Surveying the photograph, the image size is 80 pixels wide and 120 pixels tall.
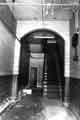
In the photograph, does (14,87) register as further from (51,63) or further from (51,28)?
(51,28)

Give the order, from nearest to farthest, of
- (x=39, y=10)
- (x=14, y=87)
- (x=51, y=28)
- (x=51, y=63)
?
(x=39, y=10) < (x=14, y=87) < (x=51, y=28) < (x=51, y=63)

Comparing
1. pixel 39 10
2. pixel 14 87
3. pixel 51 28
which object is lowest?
pixel 14 87

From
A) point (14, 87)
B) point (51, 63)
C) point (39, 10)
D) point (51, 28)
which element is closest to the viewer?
point (39, 10)

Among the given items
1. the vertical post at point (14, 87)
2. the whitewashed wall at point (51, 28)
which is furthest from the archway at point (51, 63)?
the vertical post at point (14, 87)

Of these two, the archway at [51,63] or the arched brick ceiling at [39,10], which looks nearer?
the arched brick ceiling at [39,10]

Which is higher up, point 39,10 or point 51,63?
point 39,10

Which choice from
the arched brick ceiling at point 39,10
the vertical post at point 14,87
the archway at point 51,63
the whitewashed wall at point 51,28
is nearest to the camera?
the arched brick ceiling at point 39,10

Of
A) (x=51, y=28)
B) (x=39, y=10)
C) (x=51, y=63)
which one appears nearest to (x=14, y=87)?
(x=51, y=63)

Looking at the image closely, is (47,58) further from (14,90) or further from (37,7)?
(37,7)

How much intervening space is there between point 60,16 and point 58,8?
67cm

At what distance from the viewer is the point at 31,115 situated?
10.3ft

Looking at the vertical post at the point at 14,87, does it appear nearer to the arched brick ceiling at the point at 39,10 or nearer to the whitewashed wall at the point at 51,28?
the whitewashed wall at the point at 51,28

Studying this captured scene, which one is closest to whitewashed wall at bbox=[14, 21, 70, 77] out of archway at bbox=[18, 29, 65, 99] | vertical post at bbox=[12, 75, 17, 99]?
archway at bbox=[18, 29, 65, 99]

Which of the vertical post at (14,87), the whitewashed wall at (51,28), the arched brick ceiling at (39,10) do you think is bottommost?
the vertical post at (14,87)
